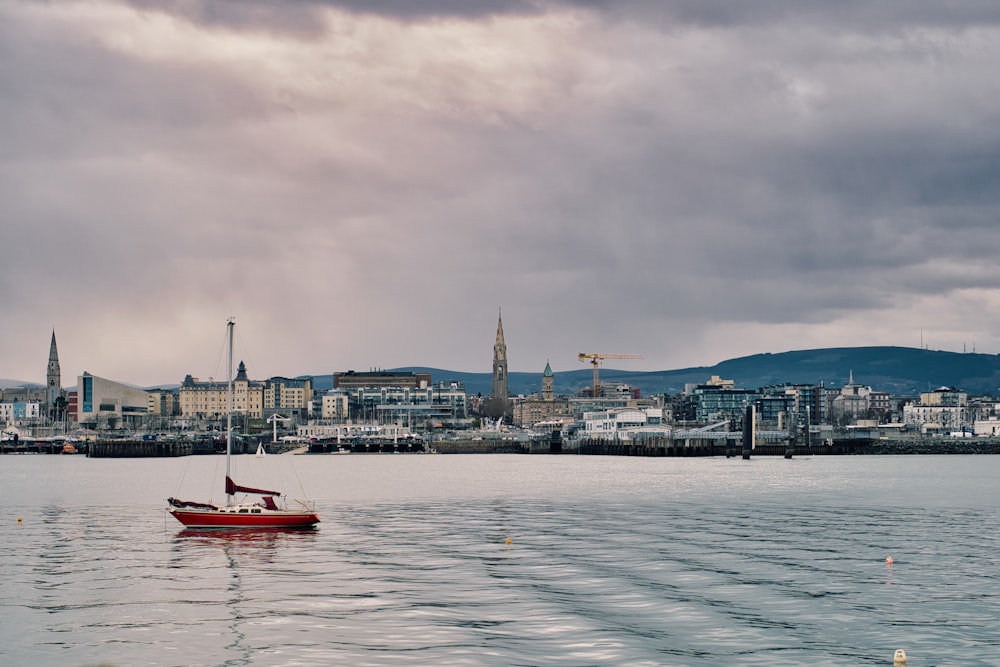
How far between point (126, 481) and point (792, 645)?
112498 millimetres

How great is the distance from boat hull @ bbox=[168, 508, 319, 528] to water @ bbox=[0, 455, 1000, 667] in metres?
1.36

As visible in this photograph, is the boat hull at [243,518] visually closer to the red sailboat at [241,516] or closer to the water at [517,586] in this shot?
the red sailboat at [241,516]

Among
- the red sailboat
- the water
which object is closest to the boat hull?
the red sailboat

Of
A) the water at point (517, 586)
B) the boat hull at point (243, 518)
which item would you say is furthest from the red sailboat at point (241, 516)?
the water at point (517, 586)

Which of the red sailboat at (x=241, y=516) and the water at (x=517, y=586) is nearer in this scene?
the water at (x=517, y=586)

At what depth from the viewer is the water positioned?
117 ft

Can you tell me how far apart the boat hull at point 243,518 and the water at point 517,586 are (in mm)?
1362

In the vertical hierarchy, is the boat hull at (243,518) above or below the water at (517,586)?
above

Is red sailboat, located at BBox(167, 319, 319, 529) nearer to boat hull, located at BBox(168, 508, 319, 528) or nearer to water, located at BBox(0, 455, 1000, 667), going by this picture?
boat hull, located at BBox(168, 508, 319, 528)

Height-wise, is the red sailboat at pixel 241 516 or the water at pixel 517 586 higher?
the red sailboat at pixel 241 516

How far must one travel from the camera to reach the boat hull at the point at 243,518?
229 feet

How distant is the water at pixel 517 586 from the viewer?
3559 cm

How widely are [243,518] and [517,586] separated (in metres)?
29.0

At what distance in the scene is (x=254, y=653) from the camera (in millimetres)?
35094
